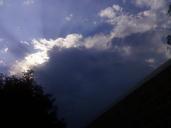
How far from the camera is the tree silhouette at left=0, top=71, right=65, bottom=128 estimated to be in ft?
135

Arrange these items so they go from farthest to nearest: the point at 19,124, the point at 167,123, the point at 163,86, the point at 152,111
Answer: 1. the point at 19,124
2. the point at 163,86
3. the point at 152,111
4. the point at 167,123

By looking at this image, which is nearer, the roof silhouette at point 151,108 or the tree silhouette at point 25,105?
the roof silhouette at point 151,108

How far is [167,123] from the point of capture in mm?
26891

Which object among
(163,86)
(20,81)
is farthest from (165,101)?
(20,81)

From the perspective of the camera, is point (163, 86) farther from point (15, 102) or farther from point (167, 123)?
point (15, 102)

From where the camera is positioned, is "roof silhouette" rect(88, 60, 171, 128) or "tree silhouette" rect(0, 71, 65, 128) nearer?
"roof silhouette" rect(88, 60, 171, 128)

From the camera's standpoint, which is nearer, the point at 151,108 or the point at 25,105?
the point at 151,108

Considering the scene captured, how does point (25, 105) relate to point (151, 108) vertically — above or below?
above

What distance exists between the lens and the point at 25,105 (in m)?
42.7

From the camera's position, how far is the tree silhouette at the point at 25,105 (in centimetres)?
4128

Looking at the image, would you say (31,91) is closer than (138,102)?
No

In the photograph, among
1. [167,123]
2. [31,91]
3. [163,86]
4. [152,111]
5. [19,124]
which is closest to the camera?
[167,123]

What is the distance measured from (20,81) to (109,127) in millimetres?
11377

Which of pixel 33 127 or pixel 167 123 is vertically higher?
pixel 33 127
